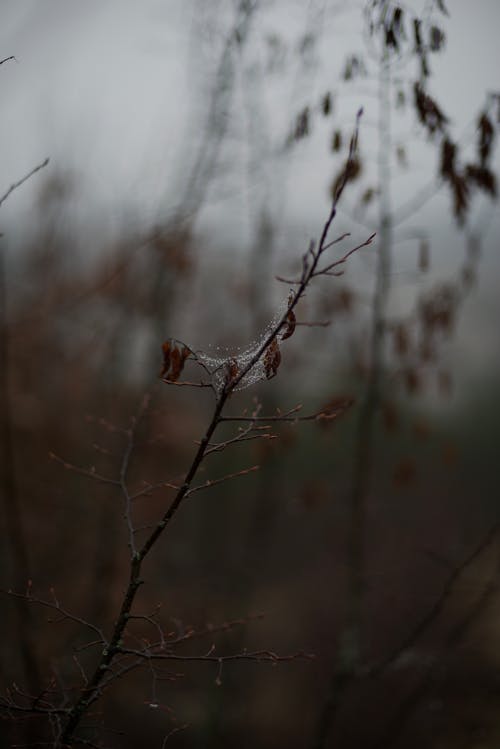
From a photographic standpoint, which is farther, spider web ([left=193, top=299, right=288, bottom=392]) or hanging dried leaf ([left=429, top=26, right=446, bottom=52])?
hanging dried leaf ([left=429, top=26, right=446, bottom=52])

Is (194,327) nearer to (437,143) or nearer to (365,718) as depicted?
(365,718)

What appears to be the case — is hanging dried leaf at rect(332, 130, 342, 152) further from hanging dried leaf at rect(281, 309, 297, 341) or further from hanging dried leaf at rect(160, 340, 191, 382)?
hanging dried leaf at rect(160, 340, 191, 382)

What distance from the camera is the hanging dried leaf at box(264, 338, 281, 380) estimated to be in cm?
145

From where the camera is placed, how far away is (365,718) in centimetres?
650

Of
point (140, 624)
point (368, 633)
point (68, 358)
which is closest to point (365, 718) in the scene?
point (368, 633)

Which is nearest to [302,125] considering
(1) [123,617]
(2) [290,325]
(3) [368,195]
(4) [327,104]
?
(4) [327,104]

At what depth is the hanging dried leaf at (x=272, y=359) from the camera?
145 cm

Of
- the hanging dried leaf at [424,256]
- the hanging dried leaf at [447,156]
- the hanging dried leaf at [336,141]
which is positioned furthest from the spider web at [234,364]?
the hanging dried leaf at [424,256]

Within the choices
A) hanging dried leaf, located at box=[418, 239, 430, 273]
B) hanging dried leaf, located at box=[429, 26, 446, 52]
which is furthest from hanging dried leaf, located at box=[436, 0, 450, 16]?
hanging dried leaf, located at box=[418, 239, 430, 273]

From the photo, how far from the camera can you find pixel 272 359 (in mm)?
1463

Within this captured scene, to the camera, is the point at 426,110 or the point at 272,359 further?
the point at 426,110

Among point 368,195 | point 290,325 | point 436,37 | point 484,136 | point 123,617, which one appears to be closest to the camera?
point 290,325

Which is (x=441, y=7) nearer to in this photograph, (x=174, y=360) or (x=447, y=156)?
(x=447, y=156)

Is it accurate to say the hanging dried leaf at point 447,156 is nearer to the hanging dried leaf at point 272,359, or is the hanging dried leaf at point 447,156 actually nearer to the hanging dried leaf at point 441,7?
the hanging dried leaf at point 441,7
